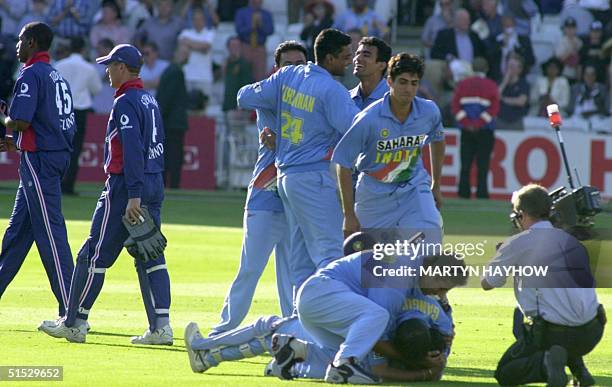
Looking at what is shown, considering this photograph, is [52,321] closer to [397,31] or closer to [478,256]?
[478,256]

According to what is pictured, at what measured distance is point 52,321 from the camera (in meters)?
11.4

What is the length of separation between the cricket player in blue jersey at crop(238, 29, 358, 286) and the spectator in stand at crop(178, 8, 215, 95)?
715 inches

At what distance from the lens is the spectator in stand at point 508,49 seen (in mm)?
28562

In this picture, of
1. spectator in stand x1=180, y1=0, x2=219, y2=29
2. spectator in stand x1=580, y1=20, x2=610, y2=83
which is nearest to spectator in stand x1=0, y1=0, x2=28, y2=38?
spectator in stand x1=180, y1=0, x2=219, y2=29

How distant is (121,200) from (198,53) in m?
18.2

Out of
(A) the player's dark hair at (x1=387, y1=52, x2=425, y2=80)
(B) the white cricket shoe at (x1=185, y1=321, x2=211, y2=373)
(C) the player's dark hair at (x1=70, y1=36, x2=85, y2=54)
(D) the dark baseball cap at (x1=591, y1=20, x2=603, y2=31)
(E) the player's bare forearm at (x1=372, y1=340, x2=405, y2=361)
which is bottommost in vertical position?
(B) the white cricket shoe at (x1=185, y1=321, x2=211, y2=373)

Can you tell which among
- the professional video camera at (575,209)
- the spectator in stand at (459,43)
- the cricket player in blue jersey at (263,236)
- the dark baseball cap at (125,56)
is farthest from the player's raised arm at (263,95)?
the spectator in stand at (459,43)

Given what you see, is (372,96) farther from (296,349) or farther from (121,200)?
(296,349)

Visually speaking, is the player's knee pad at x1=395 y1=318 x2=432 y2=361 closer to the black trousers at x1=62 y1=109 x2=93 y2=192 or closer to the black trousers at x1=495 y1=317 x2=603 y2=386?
the black trousers at x1=495 y1=317 x2=603 y2=386

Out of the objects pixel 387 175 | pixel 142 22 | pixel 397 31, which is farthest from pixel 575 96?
pixel 387 175

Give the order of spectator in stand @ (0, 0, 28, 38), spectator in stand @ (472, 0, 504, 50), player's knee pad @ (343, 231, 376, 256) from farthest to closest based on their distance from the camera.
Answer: spectator in stand @ (0, 0, 28, 38)
spectator in stand @ (472, 0, 504, 50)
player's knee pad @ (343, 231, 376, 256)

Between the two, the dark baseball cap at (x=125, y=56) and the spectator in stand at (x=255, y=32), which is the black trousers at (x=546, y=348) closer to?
the dark baseball cap at (x=125, y=56)

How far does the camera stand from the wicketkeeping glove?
11.1 meters

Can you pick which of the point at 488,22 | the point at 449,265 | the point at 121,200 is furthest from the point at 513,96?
the point at 449,265
